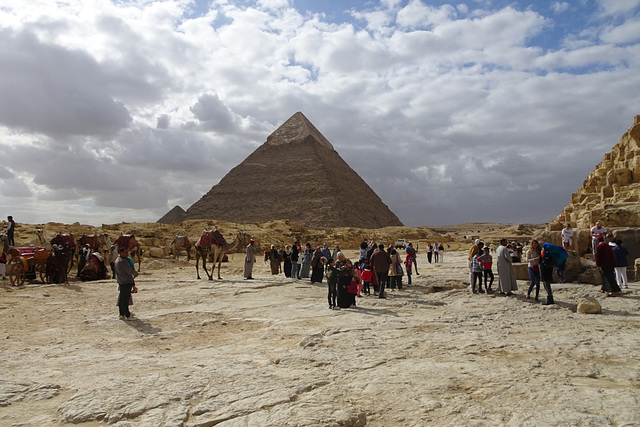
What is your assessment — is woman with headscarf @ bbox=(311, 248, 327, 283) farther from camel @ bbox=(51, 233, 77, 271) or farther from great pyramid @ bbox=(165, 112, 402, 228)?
great pyramid @ bbox=(165, 112, 402, 228)

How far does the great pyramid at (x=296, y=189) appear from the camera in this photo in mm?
77625

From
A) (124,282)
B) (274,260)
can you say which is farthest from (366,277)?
(274,260)

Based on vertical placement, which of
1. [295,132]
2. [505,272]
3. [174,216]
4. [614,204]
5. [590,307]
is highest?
[295,132]

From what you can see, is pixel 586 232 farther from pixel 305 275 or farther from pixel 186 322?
pixel 186 322

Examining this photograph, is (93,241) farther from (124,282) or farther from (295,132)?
(295,132)

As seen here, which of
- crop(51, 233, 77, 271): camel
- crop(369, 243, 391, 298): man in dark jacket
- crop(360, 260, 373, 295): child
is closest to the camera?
crop(369, 243, 391, 298): man in dark jacket

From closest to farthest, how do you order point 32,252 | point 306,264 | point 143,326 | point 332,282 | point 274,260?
point 143,326 → point 332,282 → point 32,252 → point 306,264 → point 274,260

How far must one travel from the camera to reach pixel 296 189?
85.5 meters

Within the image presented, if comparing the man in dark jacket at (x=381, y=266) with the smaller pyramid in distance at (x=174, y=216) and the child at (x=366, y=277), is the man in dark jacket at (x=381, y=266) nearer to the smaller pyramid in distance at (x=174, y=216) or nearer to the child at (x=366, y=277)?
the child at (x=366, y=277)

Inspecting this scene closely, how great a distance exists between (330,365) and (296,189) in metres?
82.4

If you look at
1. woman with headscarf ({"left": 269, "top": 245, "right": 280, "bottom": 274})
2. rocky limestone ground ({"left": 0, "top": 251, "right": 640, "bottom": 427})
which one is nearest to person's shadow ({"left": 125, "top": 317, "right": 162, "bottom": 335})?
rocky limestone ground ({"left": 0, "top": 251, "right": 640, "bottom": 427})

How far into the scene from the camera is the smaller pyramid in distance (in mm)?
82812

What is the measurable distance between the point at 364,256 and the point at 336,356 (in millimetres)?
5669

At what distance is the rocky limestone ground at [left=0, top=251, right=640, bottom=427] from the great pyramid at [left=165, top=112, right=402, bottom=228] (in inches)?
2510
